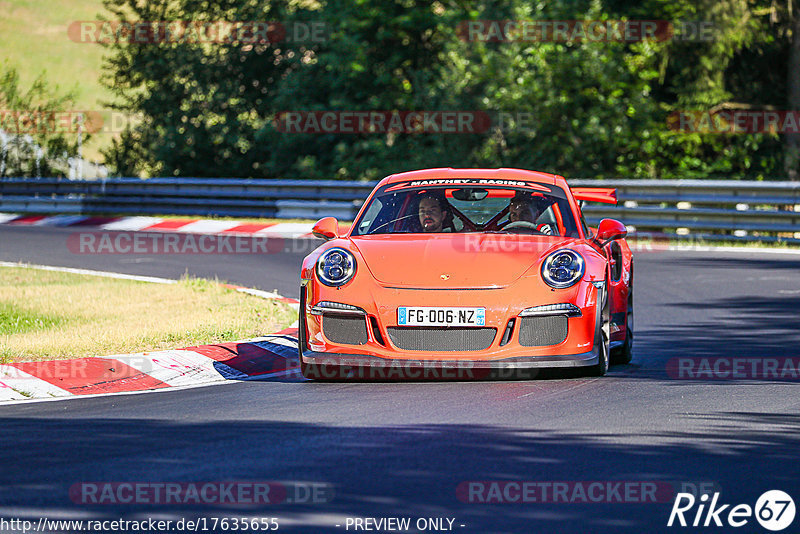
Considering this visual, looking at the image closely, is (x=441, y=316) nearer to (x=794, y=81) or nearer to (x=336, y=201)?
(x=336, y=201)

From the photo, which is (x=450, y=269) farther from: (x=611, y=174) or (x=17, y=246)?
(x=611, y=174)

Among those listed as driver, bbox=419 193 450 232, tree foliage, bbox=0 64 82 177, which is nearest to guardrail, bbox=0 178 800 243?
tree foliage, bbox=0 64 82 177

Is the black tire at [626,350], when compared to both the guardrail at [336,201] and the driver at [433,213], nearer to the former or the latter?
the driver at [433,213]

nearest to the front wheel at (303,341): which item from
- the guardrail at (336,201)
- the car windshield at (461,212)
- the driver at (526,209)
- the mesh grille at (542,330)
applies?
the car windshield at (461,212)

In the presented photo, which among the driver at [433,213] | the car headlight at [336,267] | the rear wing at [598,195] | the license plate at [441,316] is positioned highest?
the rear wing at [598,195]

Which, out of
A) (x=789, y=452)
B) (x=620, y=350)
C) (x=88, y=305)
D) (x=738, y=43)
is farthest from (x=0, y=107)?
(x=789, y=452)

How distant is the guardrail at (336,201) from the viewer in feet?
63.6

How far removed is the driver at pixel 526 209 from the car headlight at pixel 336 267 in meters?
1.42

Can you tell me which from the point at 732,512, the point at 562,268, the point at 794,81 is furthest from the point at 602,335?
the point at 794,81

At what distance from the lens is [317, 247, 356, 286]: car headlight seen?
7.82 meters

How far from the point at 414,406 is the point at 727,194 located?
1368 cm

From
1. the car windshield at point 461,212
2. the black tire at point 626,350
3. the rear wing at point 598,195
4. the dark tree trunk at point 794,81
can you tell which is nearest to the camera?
the car windshield at point 461,212

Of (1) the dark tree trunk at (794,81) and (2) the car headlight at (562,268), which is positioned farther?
(1) the dark tree trunk at (794,81)

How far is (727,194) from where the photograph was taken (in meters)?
19.6
